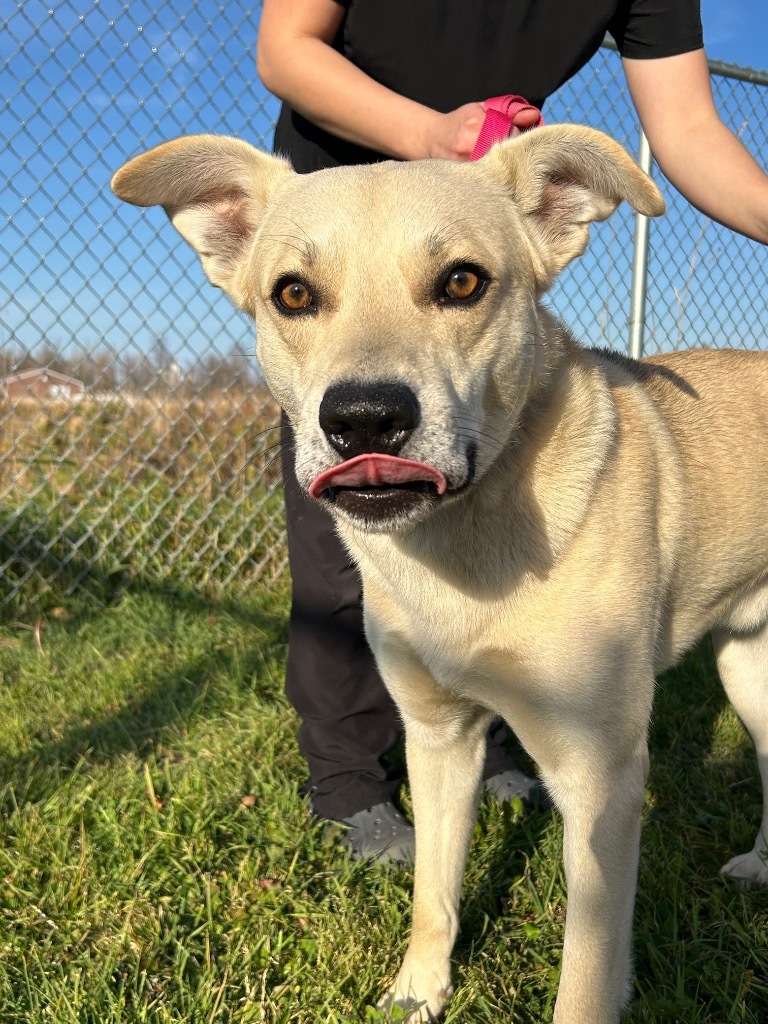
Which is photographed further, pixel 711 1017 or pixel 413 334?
pixel 711 1017

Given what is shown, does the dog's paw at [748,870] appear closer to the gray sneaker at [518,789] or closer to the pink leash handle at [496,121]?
the gray sneaker at [518,789]

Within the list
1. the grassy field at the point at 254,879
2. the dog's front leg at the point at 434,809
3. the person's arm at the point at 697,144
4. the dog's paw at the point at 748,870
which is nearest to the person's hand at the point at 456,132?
the person's arm at the point at 697,144

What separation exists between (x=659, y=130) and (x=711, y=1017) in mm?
2446

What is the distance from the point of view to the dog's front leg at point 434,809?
7.13 feet

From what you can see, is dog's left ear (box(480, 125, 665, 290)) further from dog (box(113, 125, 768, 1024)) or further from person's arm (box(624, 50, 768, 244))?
person's arm (box(624, 50, 768, 244))

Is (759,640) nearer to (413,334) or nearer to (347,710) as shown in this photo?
(347,710)

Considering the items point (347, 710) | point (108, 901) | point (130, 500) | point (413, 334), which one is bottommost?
point (130, 500)

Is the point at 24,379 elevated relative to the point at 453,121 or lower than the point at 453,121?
lower

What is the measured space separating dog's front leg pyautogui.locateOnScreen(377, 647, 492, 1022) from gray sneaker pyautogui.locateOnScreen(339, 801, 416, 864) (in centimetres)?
42

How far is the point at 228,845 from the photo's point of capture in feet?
8.73

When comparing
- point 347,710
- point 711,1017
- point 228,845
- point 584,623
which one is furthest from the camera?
point 347,710

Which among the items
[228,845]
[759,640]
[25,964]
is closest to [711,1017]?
[759,640]

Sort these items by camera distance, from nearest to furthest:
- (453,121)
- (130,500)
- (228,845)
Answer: (453,121)
(228,845)
(130,500)

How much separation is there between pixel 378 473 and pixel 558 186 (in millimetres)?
998
